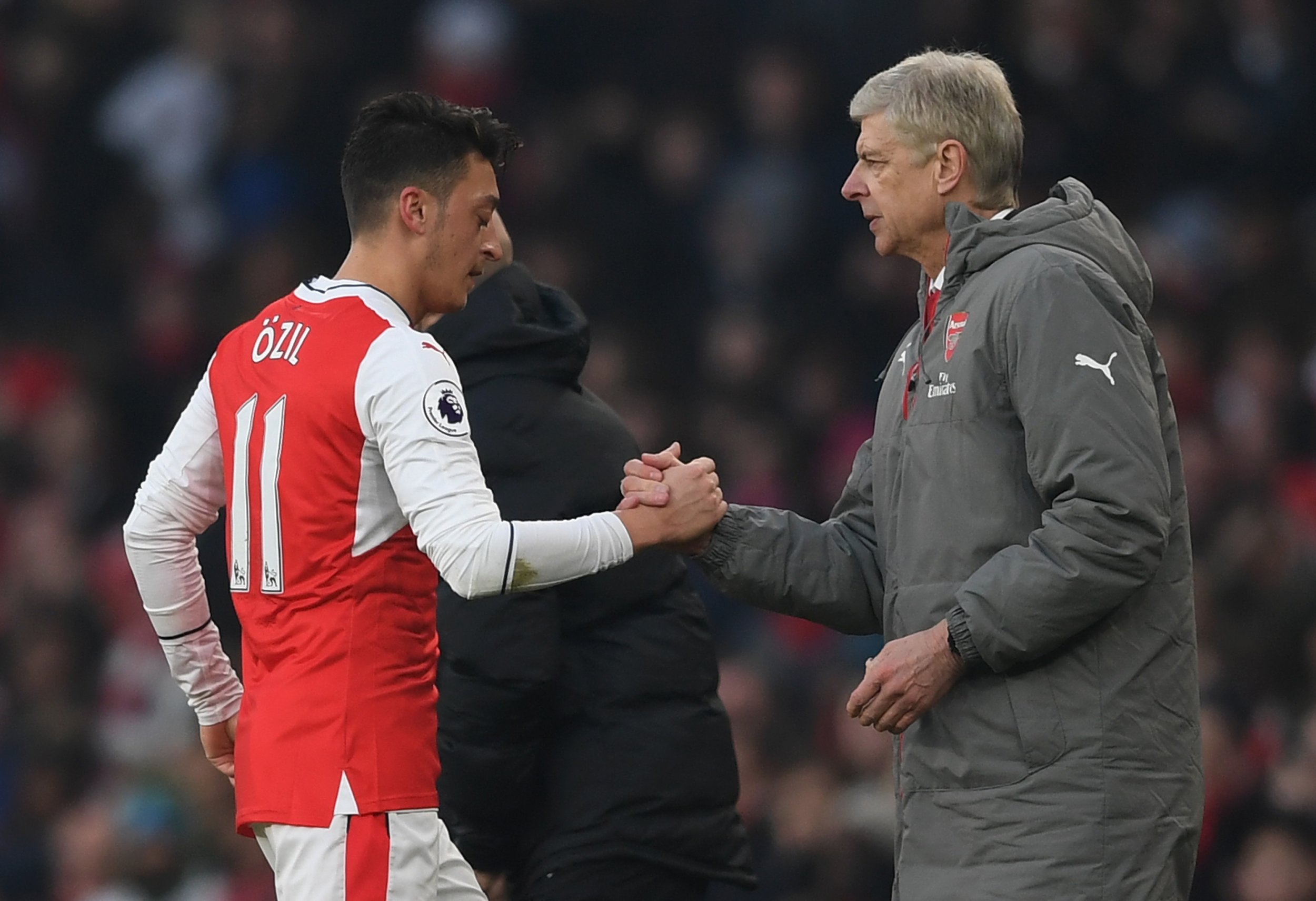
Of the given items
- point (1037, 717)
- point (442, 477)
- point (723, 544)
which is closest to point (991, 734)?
point (1037, 717)

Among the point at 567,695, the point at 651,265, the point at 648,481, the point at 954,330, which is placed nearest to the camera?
the point at 954,330

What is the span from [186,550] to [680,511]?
939 millimetres

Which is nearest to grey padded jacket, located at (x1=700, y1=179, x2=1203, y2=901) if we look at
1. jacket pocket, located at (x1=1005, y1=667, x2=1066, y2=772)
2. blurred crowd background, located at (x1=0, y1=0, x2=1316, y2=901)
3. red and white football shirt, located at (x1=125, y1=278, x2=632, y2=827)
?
jacket pocket, located at (x1=1005, y1=667, x2=1066, y2=772)

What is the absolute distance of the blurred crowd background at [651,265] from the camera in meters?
7.20

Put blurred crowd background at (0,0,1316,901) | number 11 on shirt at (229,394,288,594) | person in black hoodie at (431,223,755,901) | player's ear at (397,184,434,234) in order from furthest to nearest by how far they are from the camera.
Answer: blurred crowd background at (0,0,1316,901), person in black hoodie at (431,223,755,901), player's ear at (397,184,434,234), number 11 on shirt at (229,394,288,594)

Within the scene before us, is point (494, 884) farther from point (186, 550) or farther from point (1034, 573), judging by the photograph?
point (1034, 573)

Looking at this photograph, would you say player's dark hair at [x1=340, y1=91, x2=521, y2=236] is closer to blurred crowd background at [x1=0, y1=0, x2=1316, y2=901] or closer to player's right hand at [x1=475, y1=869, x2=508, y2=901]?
player's right hand at [x1=475, y1=869, x2=508, y2=901]

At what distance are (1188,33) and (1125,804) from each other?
6.22 m

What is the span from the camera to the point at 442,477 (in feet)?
10.8

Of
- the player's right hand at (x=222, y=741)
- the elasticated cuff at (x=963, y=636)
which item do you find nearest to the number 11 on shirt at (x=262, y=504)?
the player's right hand at (x=222, y=741)

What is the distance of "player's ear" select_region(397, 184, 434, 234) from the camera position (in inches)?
143

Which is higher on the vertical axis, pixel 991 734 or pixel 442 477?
pixel 442 477

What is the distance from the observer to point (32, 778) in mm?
8180

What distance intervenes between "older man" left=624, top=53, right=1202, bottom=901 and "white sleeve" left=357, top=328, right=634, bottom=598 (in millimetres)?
629
